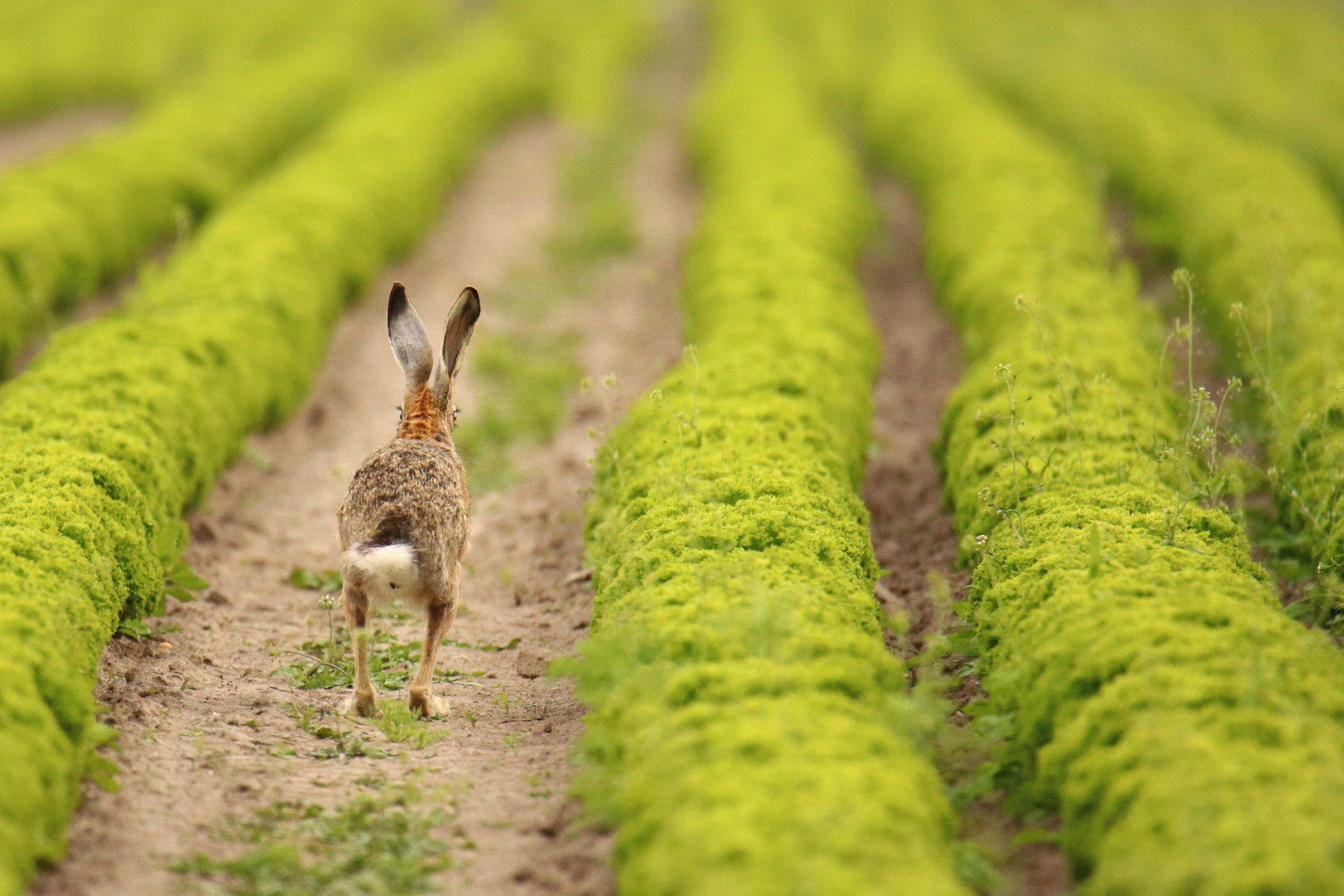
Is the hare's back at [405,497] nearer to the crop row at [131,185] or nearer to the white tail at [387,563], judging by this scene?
the white tail at [387,563]

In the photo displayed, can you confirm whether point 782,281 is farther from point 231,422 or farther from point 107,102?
point 107,102

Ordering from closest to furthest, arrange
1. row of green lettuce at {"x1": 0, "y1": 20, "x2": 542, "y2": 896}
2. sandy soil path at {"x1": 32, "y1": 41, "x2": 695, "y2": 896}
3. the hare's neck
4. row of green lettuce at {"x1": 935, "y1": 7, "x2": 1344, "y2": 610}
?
row of green lettuce at {"x1": 0, "y1": 20, "x2": 542, "y2": 896} → sandy soil path at {"x1": 32, "y1": 41, "x2": 695, "y2": 896} → the hare's neck → row of green lettuce at {"x1": 935, "y1": 7, "x2": 1344, "y2": 610}

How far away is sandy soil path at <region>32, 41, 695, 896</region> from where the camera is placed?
5.48 meters

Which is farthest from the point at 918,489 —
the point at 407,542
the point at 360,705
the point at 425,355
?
the point at 360,705

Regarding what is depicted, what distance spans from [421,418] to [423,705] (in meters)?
1.85

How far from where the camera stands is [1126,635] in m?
5.51

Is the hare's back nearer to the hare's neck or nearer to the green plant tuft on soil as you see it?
the hare's neck

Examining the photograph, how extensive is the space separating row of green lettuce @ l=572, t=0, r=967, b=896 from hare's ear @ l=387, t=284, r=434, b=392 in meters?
1.41

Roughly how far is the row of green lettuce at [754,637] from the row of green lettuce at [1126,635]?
623 millimetres

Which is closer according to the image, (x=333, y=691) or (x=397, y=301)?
(x=333, y=691)

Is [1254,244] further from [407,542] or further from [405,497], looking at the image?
[407,542]

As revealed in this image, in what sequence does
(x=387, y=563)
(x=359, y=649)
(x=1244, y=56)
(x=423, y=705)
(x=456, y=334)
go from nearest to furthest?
(x=387, y=563) < (x=359, y=649) < (x=423, y=705) < (x=456, y=334) < (x=1244, y=56)

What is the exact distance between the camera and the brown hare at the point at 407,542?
626 cm

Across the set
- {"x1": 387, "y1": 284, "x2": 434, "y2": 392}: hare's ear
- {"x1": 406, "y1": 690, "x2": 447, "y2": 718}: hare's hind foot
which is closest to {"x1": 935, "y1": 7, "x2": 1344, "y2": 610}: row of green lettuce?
{"x1": 406, "y1": 690, "x2": 447, "y2": 718}: hare's hind foot
